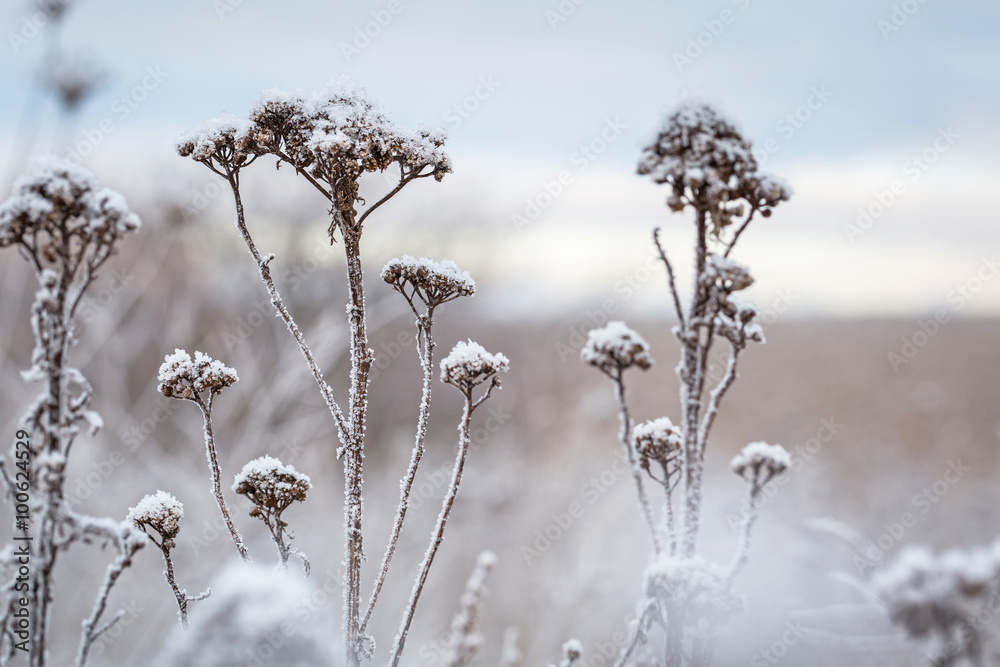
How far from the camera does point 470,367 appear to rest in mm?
1072

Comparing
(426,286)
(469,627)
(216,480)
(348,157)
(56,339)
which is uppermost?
(348,157)

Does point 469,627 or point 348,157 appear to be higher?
point 348,157

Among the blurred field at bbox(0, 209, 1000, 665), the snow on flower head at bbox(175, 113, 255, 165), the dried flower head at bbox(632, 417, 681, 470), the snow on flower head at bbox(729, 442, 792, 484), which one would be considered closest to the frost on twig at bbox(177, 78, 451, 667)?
the snow on flower head at bbox(175, 113, 255, 165)

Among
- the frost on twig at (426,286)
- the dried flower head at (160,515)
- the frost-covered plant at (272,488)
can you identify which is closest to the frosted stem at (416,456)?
the frost on twig at (426,286)

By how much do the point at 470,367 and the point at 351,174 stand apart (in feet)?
1.25

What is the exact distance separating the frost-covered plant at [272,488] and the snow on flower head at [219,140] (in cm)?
54

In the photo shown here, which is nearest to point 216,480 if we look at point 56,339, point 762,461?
point 56,339

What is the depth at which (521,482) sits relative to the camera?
34.6 feet

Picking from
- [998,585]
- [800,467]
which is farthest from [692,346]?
[800,467]

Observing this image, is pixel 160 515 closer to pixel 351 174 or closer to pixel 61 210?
pixel 61 210

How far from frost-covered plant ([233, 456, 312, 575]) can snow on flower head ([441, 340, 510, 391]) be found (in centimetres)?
33

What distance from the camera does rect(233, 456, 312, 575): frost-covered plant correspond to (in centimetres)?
108

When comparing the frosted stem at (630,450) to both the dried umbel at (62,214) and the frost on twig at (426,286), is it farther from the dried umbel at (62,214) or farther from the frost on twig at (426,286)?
the dried umbel at (62,214)

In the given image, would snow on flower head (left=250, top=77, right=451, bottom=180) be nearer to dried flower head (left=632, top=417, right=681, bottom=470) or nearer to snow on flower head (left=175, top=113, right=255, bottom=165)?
snow on flower head (left=175, top=113, right=255, bottom=165)
